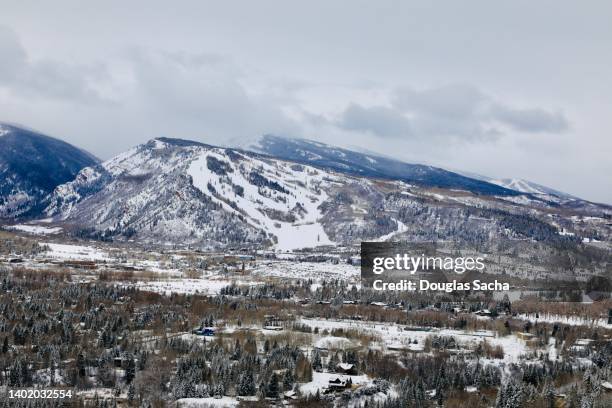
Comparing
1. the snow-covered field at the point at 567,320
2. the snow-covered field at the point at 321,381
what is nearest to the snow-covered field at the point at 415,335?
the snow-covered field at the point at 567,320

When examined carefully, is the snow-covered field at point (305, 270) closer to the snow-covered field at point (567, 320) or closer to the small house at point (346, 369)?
the snow-covered field at point (567, 320)

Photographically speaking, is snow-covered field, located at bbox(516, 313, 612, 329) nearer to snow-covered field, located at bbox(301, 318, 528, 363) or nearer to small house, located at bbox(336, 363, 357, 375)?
snow-covered field, located at bbox(301, 318, 528, 363)

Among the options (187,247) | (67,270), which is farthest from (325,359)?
(187,247)

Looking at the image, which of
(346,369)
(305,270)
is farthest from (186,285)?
(346,369)

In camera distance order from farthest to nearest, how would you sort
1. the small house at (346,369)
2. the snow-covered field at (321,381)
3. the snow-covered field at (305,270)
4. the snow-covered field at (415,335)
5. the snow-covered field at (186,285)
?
the snow-covered field at (305,270), the snow-covered field at (186,285), the snow-covered field at (415,335), the small house at (346,369), the snow-covered field at (321,381)

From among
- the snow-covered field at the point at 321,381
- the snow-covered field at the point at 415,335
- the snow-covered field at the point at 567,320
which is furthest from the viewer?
the snow-covered field at the point at 567,320

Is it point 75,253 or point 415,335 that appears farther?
point 75,253

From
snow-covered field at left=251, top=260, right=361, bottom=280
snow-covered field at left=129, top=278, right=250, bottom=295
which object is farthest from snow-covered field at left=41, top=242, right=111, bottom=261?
snow-covered field at left=251, top=260, right=361, bottom=280

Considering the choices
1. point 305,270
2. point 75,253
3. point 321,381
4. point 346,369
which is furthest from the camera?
point 75,253

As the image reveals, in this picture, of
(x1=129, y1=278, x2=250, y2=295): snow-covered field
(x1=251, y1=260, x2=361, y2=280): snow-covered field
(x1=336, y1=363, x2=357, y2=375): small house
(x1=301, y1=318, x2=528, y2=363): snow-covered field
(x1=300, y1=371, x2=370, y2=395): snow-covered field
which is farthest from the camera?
(x1=251, y1=260, x2=361, y2=280): snow-covered field

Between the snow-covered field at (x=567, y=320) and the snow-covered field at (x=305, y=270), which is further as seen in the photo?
the snow-covered field at (x=305, y=270)

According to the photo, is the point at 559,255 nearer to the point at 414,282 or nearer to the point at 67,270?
the point at 414,282

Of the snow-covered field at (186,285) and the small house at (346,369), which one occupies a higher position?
the snow-covered field at (186,285)

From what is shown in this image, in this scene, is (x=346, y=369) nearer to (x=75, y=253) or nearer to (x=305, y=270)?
(x=305, y=270)
